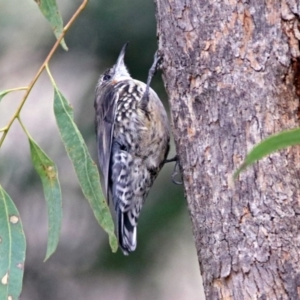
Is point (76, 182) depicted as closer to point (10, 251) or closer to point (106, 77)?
point (106, 77)

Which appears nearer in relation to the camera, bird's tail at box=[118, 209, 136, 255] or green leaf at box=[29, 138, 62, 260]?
green leaf at box=[29, 138, 62, 260]

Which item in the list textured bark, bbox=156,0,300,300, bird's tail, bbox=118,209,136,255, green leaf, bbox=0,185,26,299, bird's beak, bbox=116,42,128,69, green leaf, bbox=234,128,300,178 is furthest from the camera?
bird's beak, bbox=116,42,128,69

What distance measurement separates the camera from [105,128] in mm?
3521

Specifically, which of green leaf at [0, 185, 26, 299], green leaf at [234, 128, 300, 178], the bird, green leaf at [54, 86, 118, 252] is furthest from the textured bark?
the bird

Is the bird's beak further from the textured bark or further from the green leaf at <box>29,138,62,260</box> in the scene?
the textured bark

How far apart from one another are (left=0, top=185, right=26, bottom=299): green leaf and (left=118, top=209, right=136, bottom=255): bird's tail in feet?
3.45

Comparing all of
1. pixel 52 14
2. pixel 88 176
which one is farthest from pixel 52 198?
pixel 52 14

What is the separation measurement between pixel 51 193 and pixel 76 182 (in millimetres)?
1848

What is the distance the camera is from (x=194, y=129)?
83.4 inches

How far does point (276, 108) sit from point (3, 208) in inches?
39.7

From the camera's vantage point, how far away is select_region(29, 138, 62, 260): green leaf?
2244 mm

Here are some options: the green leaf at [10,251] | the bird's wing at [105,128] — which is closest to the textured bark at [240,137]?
the green leaf at [10,251]

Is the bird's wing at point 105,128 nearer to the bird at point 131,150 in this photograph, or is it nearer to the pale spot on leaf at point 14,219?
the bird at point 131,150

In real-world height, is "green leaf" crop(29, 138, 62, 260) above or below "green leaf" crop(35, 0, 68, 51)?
below
